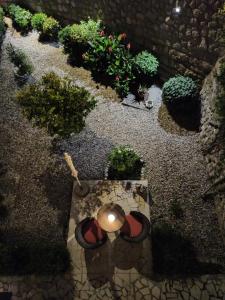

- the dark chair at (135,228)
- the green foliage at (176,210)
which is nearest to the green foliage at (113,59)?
the green foliage at (176,210)

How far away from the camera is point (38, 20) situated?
13.5 m

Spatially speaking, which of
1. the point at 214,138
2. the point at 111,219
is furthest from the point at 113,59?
the point at 111,219

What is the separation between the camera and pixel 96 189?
30.4 feet

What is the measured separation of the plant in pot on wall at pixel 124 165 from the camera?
9281 millimetres

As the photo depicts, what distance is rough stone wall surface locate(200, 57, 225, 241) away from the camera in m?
8.64

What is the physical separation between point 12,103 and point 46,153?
2.55m

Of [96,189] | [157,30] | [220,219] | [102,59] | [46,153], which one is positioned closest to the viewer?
[220,219]

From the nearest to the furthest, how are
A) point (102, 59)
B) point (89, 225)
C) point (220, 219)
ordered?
point (89, 225)
point (220, 219)
point (102, 59)

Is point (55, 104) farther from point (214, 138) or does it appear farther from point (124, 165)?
point (214, 138)

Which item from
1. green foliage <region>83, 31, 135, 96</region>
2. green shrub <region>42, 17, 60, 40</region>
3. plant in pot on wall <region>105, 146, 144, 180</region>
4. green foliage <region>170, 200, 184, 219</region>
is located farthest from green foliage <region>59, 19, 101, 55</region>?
green foliage <region>170, 200, 184, 219</region>

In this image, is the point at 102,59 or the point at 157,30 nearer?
the point at 157,30

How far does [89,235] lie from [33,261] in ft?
5.30

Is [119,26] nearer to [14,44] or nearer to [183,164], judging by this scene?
[14,44]

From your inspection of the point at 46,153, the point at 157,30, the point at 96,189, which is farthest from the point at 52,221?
the point at 157,30
